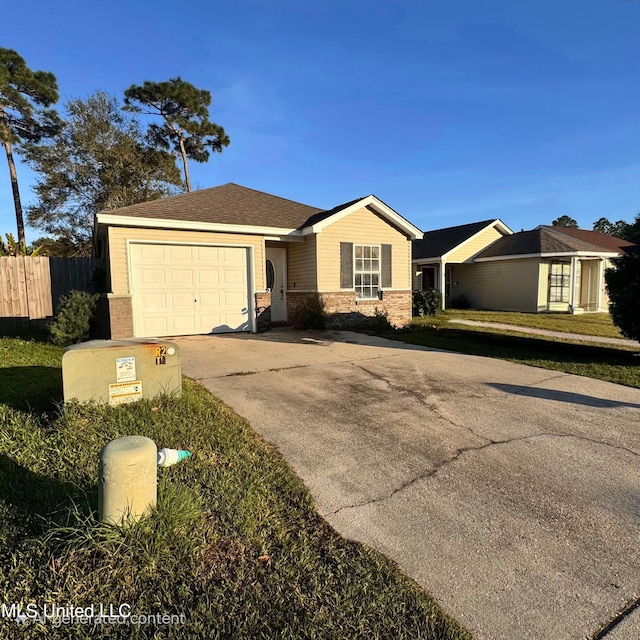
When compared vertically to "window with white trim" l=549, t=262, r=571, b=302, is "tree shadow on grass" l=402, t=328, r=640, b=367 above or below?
below

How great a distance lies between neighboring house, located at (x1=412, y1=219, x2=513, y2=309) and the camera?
21.5 meters

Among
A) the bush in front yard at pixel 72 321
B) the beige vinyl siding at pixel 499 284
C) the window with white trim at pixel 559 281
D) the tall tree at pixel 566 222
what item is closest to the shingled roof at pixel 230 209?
the bush in front yard at pixel 72 321

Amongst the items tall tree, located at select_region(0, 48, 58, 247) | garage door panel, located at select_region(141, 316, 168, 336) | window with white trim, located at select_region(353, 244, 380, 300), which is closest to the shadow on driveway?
window with white trim, located at select_region(353, 244, 380, 300)

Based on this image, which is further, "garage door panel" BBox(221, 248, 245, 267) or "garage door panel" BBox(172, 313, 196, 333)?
"garage door panel" BBox(221, 248, 245, 267)

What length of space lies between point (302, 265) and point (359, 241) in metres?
1.97

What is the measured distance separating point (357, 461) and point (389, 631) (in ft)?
5.74

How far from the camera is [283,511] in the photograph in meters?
2.73

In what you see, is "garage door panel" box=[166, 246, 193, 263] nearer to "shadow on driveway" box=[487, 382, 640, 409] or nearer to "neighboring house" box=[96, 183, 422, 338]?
"neighboring house" box=[96, 183, 422, 338]

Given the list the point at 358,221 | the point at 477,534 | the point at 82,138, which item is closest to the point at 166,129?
the point at 82,138

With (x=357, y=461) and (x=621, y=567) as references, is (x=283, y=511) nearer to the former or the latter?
(x=357, y=461)

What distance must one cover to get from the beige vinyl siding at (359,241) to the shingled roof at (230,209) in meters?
0.75

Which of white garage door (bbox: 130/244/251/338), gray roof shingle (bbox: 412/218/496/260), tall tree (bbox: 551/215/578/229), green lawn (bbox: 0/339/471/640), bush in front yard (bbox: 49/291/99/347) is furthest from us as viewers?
tall tree (bbox: 551/215/578/229)

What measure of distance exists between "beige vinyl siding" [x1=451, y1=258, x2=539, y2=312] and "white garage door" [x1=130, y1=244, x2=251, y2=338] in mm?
15124

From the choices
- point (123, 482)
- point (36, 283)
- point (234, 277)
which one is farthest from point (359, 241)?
point (123, 482)
